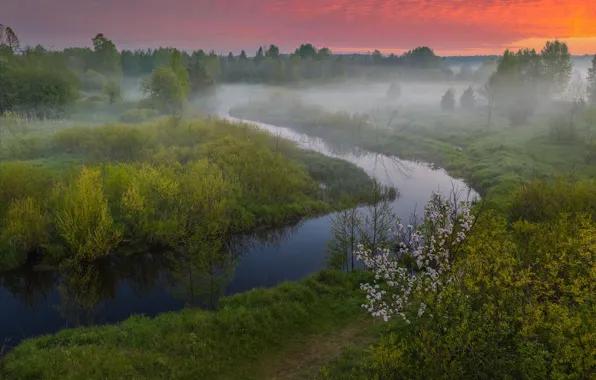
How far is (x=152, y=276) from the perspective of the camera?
1219 inches

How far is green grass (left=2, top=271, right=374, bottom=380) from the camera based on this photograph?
1834cm

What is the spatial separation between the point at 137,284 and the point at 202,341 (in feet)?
37.0

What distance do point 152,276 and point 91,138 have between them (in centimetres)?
3474

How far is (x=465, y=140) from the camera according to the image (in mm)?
85562

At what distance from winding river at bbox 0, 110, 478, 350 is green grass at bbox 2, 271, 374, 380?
2.81 m

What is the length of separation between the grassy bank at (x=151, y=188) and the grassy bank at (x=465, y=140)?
62.0 ft

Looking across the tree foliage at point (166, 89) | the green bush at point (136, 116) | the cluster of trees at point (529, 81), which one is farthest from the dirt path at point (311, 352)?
the cluster of trees at point (529, 81)

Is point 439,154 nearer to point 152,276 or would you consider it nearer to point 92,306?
point 152,276

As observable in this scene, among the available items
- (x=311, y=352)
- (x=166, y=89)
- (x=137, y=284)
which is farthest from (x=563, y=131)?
(x=166, y=89)

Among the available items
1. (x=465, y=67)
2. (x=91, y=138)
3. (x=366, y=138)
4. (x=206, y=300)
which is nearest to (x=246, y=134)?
(x=91, y=138)

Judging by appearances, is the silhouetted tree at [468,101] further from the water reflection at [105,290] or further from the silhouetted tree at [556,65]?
the water reflection at [105,290]

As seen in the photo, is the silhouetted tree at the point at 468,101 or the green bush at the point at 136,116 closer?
the green bush at the point at 136,116

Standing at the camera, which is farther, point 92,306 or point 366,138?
point 366,138

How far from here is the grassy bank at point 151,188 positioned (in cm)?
3044
